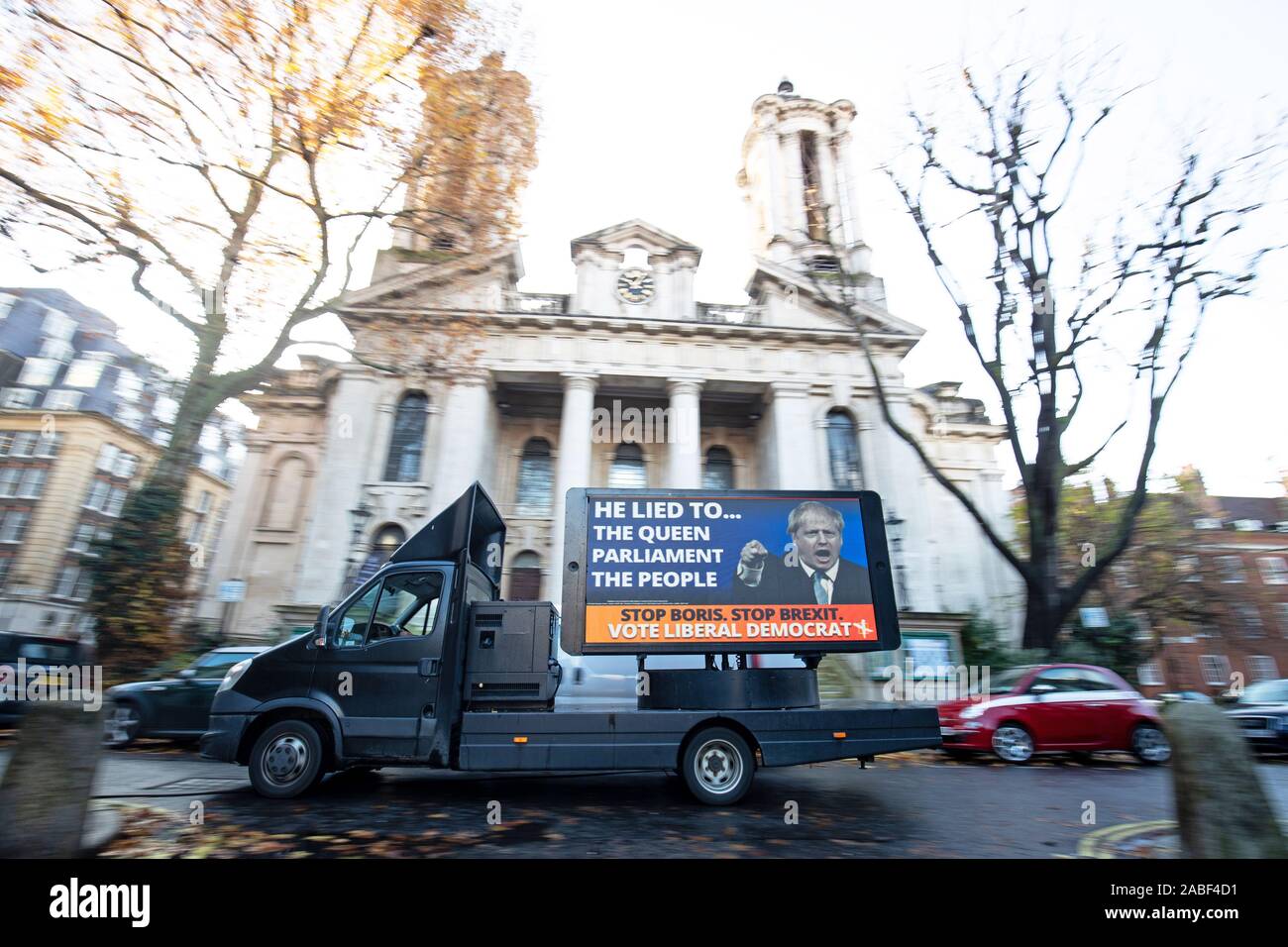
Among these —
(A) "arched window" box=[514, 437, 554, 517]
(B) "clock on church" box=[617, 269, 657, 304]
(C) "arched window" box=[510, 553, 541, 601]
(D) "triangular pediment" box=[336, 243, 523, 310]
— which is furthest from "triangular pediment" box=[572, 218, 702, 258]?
(C) "arched window" box=[510, 553, 541, 601]

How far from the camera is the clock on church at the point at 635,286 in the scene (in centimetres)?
2280

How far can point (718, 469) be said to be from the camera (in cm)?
2411

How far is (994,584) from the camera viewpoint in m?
21.8

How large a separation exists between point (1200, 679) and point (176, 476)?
4985 centimetres

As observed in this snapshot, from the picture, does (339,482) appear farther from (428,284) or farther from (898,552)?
(898,552)

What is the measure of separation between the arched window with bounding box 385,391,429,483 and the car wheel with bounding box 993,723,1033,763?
59.4 ft

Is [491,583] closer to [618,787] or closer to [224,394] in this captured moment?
[618,787]

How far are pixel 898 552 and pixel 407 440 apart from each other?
1745 cm

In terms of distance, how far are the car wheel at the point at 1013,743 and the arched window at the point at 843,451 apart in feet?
41.3

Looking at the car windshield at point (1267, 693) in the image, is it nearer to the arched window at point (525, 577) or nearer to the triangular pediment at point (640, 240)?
the arched window at point (525, 577)

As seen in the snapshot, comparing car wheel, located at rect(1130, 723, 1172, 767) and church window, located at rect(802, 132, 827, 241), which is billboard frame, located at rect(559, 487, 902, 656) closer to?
car wheel, located at rect(1130, 723, 1172, 767)
